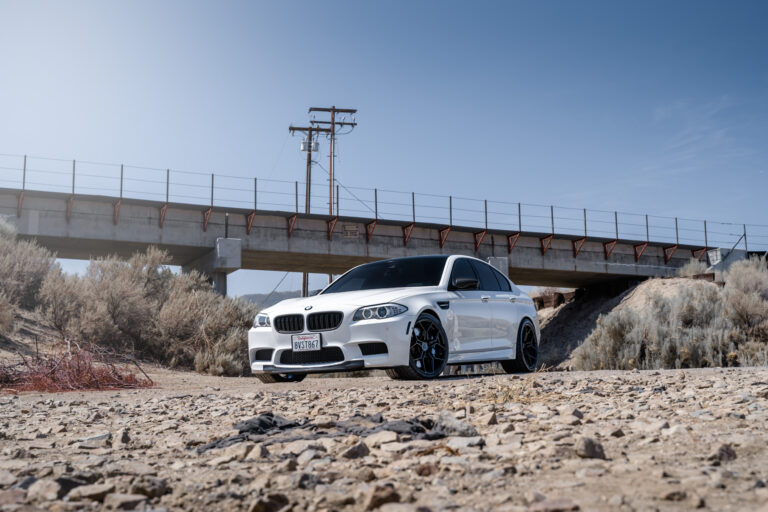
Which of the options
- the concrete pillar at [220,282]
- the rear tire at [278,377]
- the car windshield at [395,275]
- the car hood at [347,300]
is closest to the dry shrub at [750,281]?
the concrete pillar at [220,282]

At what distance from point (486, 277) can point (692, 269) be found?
32868 millimetres

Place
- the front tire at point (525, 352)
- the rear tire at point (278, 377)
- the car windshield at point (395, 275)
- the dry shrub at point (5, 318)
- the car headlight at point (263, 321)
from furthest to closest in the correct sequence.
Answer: the dry shrub at point (5, 318) → the front tire at point (525, 352) → the car windshield at point (395, 275) → the rear tire at point (278, 377) → the car headlight at point (263, 321)

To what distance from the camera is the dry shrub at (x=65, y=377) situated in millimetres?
9844

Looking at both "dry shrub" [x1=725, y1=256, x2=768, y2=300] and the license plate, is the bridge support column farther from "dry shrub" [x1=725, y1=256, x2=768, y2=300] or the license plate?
the license plate

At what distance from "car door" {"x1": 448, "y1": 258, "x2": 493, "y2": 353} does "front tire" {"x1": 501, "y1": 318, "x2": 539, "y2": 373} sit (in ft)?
2.79

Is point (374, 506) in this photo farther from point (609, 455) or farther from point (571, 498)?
point (609, 455)

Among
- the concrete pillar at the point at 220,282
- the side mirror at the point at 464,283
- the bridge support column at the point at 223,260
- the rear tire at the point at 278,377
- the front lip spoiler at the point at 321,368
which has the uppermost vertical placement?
the bridge support column at the point at 223,260

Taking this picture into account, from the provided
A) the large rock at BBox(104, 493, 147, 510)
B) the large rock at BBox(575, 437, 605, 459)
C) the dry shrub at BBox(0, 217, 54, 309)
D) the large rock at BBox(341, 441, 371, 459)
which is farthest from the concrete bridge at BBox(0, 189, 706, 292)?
the large rock at BBox(575, 437, 605, 459)

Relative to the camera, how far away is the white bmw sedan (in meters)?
8.61

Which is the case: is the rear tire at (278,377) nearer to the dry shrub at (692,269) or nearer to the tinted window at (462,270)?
the tinted window at (462,270)

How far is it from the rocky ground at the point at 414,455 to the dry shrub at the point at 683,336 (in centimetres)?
847

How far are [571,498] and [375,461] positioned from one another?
1.15 metres

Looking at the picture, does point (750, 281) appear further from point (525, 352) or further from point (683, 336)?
point (525, 352)

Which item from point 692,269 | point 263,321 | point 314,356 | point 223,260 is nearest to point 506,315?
point 314,356
